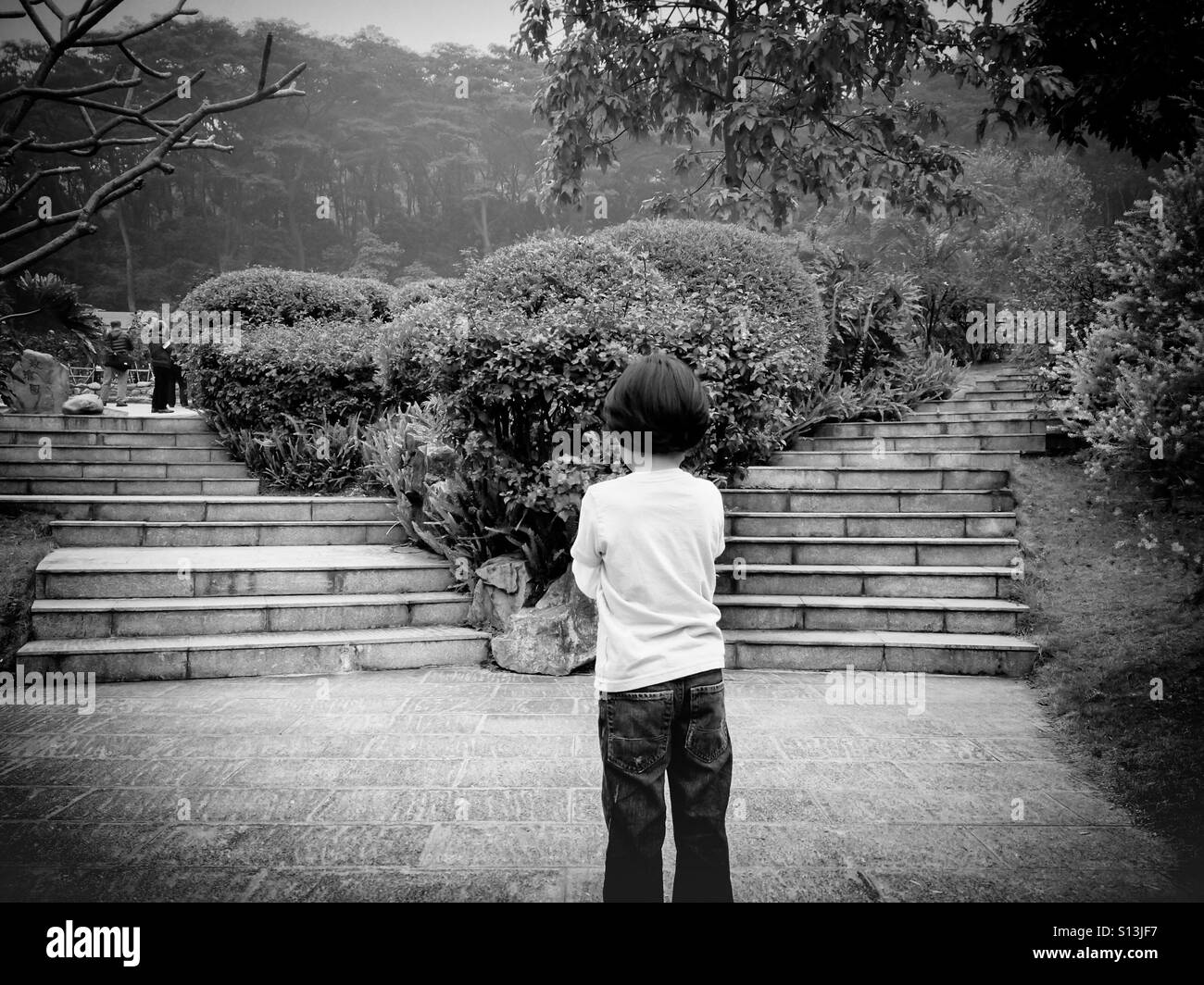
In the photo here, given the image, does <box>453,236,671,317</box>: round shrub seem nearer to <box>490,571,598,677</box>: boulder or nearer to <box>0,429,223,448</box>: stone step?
<box>490,571,598,677</box>: boulder

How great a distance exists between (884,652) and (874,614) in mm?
367

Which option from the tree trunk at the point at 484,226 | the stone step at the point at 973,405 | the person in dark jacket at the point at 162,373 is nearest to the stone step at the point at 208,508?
the person in dark jacket at the point at 162,373

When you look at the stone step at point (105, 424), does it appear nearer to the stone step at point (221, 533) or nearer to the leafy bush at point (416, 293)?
the stone step at point (221, 533)

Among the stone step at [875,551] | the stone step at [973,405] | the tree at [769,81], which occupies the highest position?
the tree at [769,81]

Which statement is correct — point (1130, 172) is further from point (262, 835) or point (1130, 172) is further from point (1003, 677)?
point (262, 835)

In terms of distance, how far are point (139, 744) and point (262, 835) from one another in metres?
1.27

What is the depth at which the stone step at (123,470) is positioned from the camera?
743cm

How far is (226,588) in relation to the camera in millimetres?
5223

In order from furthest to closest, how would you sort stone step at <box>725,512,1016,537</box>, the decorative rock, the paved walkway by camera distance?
1. stone step at <box>725,512,1016,537</box>
2. the decorative rock
3. the paved walkway

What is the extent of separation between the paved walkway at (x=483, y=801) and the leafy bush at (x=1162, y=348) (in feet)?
4.79

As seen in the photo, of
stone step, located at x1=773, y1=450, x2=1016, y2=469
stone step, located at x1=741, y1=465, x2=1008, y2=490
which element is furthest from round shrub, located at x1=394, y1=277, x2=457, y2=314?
stone step, located at x1=741, y1=465, x2=1008, y2=490

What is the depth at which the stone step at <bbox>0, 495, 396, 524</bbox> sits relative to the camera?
6215 mm

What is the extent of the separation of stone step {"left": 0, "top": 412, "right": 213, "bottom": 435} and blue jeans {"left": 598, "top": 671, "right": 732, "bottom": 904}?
874cm
